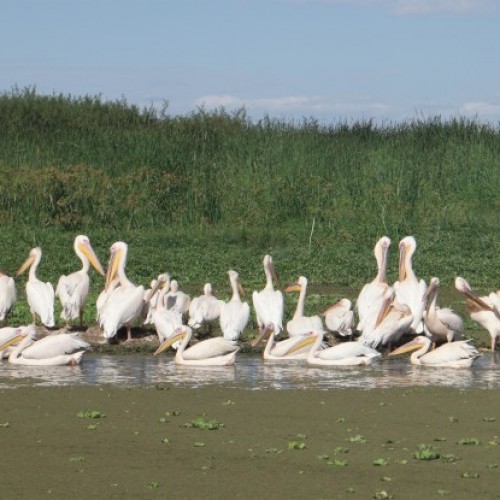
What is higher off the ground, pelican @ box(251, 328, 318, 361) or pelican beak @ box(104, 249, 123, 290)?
pelican beak @ box(104, 249, 123, 290)

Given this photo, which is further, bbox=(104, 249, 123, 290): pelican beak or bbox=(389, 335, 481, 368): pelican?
bbox=(104, 249, 123, 290): pelican beak

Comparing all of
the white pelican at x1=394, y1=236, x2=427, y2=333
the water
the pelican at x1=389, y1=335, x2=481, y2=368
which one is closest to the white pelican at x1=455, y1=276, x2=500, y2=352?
Answer: the white pelican at x1=394, y1=236, x2=427, y2=333

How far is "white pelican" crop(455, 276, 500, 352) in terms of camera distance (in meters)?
10.7

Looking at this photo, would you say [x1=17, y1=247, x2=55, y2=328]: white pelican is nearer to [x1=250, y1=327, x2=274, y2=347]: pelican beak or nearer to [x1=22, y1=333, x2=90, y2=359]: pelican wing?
[x1=22, y1=333, x2=90, y2=359]: pelican wing

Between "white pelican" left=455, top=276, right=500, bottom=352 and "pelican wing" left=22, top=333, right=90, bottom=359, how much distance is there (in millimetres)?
3280

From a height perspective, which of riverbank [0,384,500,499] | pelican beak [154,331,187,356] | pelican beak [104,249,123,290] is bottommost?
riverbank [0,384,500,499]

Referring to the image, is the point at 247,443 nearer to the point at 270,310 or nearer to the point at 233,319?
the point at 233,319

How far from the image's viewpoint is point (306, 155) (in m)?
21.3

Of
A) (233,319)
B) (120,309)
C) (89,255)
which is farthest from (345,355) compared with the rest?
(89,255)

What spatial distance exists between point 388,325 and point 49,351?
8.50ft

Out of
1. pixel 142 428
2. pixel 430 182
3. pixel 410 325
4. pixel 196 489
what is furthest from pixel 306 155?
pixel 196 489

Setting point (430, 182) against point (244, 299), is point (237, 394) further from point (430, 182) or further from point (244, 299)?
point (430, 182)

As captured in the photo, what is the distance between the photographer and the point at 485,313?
10.8m

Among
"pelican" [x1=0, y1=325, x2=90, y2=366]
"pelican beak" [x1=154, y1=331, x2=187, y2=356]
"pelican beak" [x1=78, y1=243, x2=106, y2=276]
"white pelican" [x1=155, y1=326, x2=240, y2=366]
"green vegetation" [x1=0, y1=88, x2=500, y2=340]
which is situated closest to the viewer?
"pelican" [x1=0, y1=325, x2=90, y2=366]
